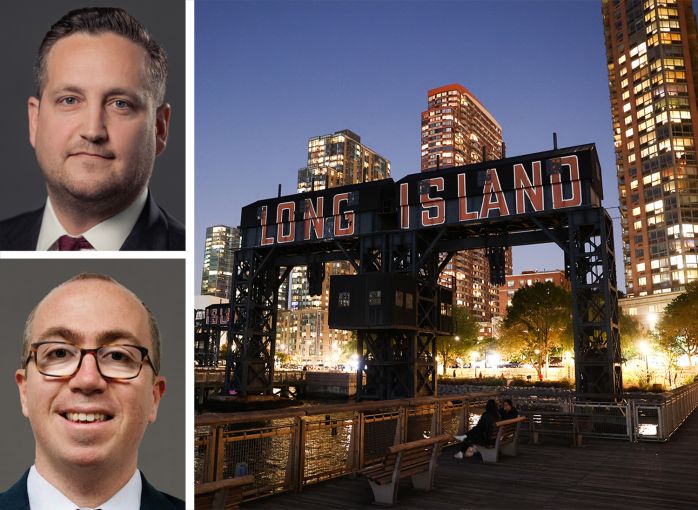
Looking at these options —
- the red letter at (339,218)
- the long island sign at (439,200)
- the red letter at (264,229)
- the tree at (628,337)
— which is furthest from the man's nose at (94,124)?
the tree at (628,337)

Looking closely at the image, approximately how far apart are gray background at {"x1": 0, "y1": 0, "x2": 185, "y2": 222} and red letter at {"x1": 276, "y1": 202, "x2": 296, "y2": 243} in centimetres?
4016

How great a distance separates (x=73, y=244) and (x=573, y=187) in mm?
32678

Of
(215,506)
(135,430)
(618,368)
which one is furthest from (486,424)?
(618,368)

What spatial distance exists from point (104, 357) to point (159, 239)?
63 cm

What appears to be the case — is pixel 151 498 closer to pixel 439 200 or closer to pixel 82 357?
pixel 82 357

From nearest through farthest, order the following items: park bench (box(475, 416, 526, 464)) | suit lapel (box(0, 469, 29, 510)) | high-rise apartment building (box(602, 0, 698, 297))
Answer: suit lapel (box(0, 469, 29, 510)) < park bench (box(475, 416, 526, 464)) < high-rise apartment building (box(602, 0, 698, 297))

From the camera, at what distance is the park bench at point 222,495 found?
17.4 feet

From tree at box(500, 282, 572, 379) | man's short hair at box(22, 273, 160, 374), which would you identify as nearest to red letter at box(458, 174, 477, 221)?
tree at box(500, 282, 572, 379)

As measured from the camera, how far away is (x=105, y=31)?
9.66 ft

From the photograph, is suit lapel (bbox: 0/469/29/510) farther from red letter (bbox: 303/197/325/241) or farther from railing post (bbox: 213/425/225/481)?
red letter (bbox: 303/197/325/241)

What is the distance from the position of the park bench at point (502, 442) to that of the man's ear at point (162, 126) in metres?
10.7

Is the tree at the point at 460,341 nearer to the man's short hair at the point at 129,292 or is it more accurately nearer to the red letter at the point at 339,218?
the red letter at the point at 339,218

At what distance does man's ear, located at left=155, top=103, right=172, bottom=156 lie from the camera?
2.98m

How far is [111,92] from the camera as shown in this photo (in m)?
2.82
